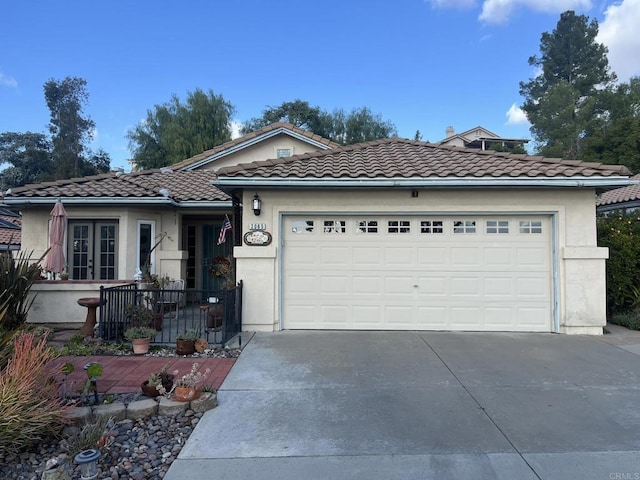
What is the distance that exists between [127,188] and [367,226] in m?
6.20

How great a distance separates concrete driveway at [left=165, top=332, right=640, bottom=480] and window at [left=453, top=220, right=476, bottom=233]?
2472 millimetres

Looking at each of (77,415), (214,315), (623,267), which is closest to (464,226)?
(623,267)

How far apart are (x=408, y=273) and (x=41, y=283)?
7.77 meters

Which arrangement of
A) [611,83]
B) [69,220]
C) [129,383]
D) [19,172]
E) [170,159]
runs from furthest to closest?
[19,172], [611,83], [170,159], [69,220], [129,383]

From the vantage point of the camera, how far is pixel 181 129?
99.2 ft

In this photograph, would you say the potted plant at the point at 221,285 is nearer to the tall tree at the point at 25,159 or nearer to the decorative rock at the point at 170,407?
the decorative rock at the point at 170,407

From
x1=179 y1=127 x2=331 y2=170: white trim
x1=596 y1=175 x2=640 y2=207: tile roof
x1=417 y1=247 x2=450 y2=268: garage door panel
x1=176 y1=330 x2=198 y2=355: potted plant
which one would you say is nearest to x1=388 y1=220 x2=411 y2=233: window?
x1=417 y1=247 x2=450 y2=268: garage door panel

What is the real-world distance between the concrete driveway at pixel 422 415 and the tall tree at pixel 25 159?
4348 cm

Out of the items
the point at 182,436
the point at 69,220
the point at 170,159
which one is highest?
the point at 170,159

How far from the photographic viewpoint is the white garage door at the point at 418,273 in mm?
8148

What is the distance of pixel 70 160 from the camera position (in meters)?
40.4

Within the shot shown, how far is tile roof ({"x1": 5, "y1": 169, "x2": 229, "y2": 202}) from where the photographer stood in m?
9.64

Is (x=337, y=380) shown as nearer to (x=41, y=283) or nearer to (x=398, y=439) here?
(x=398, y=439)

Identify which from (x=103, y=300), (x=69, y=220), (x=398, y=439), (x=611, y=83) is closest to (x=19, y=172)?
(x=69, y=220)
